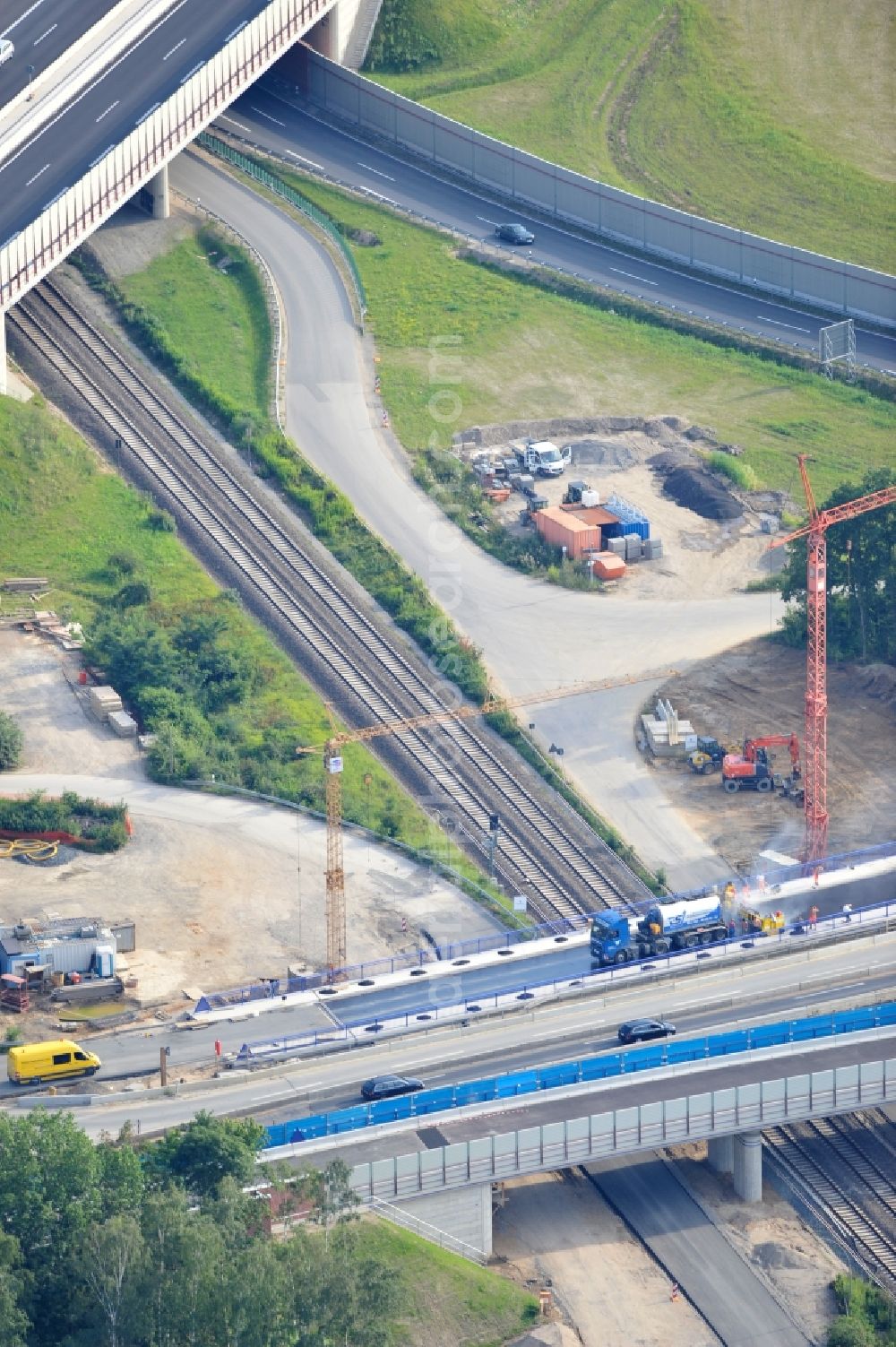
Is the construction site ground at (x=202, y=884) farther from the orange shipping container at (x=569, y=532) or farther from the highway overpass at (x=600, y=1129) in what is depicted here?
the orange shipping container at (x=569, y=532)

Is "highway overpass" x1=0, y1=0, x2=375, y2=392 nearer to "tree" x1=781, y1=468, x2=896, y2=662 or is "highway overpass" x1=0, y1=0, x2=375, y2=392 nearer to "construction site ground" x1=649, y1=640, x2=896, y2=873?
"construction site ground" x1=649, y1=640, x2=896, y2=873

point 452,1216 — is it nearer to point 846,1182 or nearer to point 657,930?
point 846,1182

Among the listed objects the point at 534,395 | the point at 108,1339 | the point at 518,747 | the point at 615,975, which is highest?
the point at 534,395

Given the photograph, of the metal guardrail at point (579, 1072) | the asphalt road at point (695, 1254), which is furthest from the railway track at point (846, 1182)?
the asphalt road at point (695, 1254)

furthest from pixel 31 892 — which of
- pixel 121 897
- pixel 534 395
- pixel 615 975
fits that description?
pixel 534 395

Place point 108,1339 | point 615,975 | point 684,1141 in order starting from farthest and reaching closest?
point 615,975 < point 684,1141 < point 108,1339

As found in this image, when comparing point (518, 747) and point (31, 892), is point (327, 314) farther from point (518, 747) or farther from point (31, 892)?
point (31, 892)
